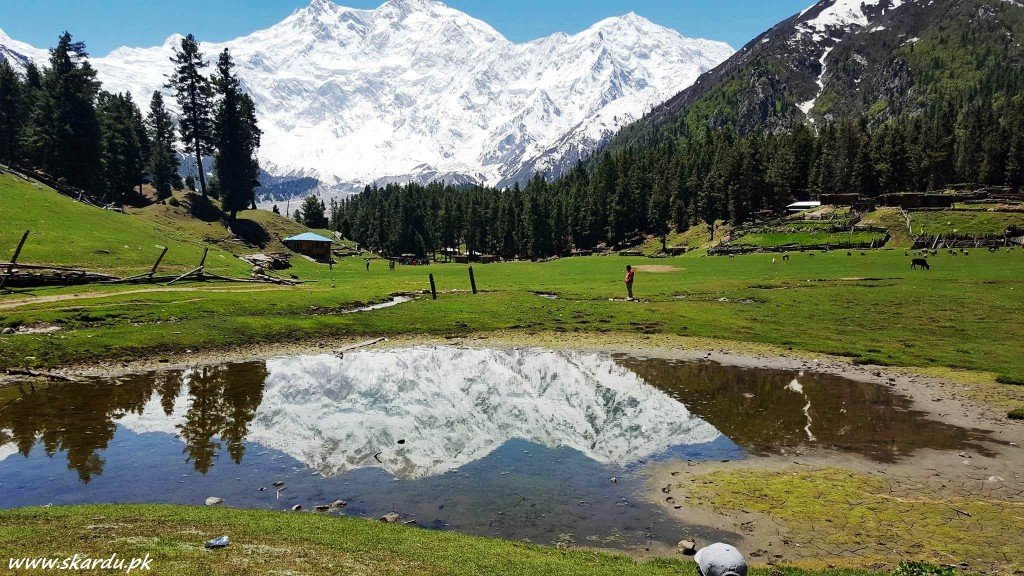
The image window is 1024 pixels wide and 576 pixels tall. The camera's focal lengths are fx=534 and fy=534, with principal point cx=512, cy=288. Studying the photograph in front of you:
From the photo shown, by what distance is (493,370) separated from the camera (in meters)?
27.6

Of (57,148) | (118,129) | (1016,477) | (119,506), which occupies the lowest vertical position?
(1016,477)

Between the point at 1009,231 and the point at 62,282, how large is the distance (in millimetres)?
121062

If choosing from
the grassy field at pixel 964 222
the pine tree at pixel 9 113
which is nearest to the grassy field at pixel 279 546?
the grassy field at pixel 964 222

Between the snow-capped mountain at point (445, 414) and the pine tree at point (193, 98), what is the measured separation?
10172 cm

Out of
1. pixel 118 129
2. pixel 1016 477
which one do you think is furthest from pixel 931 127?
pixel 118 129

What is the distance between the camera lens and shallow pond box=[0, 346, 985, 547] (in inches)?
527

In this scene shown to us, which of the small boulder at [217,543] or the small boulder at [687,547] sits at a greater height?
the small boulder at [217,543]

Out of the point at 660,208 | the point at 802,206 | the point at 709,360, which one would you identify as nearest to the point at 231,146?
the point at 660,208

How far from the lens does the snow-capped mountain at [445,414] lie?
16891mm

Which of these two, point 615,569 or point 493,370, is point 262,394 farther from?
point 615,569

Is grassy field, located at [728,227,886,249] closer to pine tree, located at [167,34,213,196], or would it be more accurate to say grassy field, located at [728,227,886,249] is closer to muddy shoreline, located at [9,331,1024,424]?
muddy shoreline, located at [9,331,1024,424]

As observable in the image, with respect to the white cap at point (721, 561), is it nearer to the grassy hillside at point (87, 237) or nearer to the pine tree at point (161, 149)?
the grassy hillside at point (87, 237)

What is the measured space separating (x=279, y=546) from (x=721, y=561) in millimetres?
7474

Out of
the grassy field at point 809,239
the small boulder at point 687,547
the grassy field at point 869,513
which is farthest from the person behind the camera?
the grassy field at point 809,239
